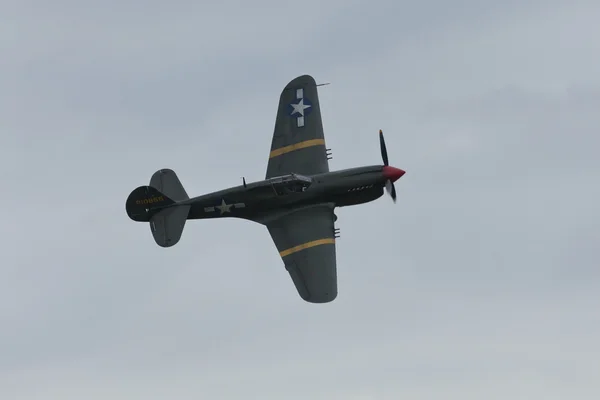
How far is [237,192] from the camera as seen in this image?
48594mm

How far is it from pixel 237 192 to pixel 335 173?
167 inches

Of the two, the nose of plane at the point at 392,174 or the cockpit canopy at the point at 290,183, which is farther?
the nose of plane at the point at 392,174

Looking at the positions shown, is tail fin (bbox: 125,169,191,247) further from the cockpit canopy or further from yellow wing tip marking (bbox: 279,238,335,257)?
yellow wing tip marking (bbox: 279,238,335,257)

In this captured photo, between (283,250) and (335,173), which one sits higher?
(335,173)

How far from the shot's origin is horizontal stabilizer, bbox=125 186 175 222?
48875 millimetres

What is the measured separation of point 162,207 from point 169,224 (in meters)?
0.84

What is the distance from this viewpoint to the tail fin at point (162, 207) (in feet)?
159

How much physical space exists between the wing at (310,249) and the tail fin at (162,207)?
394cm

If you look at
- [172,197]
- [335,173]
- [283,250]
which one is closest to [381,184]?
[335,173]

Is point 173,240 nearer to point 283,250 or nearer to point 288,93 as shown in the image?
point 283,250

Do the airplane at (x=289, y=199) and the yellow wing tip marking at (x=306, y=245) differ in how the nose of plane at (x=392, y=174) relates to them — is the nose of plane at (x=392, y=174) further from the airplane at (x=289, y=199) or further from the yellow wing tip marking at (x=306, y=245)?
the yellow wing tip marking at (x=306, y=245)

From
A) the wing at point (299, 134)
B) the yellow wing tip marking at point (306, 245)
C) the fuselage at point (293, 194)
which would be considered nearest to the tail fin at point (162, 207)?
the fuselage at point (293, 194)

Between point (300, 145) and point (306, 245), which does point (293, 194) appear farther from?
point (300, 145)

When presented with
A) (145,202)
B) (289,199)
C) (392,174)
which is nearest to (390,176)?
(392,174)
